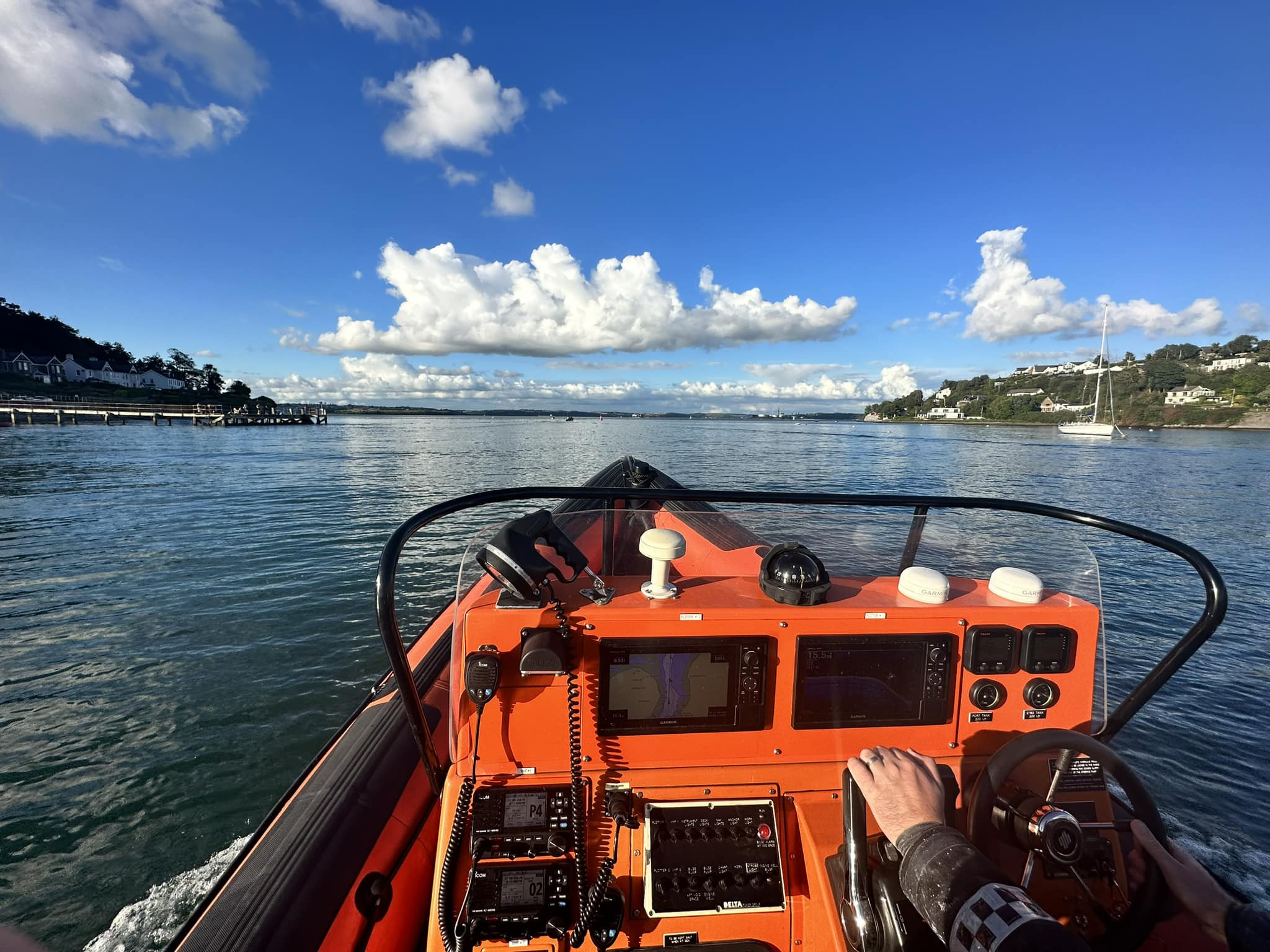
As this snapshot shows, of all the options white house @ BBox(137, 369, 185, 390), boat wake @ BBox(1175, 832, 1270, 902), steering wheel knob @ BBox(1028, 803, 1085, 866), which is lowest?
boat wake @ BBox(1175, 832, 1270, 902)

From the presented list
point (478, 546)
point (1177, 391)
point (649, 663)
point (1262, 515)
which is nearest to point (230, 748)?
point (478, 546)

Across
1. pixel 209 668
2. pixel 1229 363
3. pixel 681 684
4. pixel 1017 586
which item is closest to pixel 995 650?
pixel 1017 586

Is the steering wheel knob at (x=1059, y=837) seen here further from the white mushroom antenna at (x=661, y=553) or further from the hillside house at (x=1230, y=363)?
the hillside house at (x=1230, y=363)

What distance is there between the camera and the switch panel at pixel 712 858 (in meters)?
1.69

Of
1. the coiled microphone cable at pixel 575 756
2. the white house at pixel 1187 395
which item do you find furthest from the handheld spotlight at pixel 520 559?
the white house at pixel 1187 395

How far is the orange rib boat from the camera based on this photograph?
162cm

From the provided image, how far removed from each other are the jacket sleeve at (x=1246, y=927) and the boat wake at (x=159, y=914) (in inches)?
156

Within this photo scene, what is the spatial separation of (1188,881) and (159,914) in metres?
4.50

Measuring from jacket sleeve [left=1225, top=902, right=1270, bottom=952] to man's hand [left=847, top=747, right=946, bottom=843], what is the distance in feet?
2.64

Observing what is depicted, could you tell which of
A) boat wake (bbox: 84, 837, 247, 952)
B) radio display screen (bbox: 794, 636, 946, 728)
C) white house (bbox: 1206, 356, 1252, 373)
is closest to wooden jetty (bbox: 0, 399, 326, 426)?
boat wake (bbox: 84, 837, 247, 952)

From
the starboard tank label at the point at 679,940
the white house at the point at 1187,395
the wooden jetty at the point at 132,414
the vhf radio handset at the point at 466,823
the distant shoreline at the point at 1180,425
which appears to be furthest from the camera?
the white house at the point at 1187,395

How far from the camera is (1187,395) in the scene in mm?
79062

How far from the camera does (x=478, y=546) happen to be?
6.19 ft

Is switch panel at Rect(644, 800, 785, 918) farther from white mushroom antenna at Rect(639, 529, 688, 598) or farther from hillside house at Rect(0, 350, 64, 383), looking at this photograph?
hillside house at Rect(0, 350, 64, 383)
